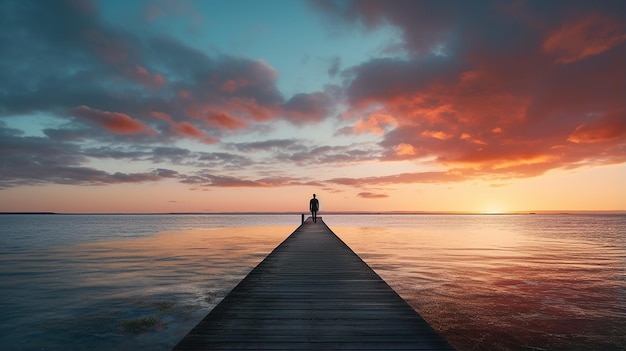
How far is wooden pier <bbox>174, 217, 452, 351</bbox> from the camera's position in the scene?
13.9ft

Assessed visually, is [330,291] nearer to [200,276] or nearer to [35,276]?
[200,276]

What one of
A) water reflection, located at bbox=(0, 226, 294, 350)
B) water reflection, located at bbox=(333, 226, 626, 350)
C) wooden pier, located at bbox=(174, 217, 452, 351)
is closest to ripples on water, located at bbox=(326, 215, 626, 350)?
water reflection, located at bbox=(333, 226, 626, 350)

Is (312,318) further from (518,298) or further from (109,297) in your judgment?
(109,297)

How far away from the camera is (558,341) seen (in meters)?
7.53

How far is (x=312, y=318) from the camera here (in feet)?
17.1

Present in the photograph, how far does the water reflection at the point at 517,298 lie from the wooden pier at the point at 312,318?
2.69 m

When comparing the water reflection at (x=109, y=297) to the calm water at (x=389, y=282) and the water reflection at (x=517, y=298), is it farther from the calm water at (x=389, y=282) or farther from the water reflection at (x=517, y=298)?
the water reflection at (x=517, y=298)

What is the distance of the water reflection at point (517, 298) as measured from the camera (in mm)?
7805

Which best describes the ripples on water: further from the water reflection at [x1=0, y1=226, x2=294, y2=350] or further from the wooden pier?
the water reflection at [x1=0, y1=226, x2=294, y2=350]

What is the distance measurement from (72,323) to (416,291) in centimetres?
960

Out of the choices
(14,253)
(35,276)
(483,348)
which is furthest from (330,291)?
(14,253)

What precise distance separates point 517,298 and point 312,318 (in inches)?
343

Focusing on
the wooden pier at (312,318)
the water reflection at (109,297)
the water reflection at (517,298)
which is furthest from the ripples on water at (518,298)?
the water reflection at (109,297)

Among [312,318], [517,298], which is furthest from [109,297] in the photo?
[517,298]
